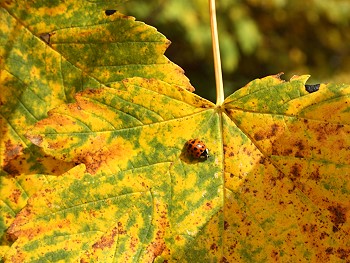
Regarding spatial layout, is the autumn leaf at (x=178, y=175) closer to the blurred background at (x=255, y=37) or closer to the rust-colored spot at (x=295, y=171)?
the rust-colored spot at (x=295, y=171)

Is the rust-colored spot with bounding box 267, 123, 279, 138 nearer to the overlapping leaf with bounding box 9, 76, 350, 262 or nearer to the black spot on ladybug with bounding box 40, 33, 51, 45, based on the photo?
the overlapping leaf with bounding box 9, 76, 350, 262

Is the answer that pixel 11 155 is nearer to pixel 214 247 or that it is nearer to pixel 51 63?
pixel 51 63

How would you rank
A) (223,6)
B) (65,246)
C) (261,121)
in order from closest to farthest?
1. (65,246)
2. (261,121)
3. (223,6)

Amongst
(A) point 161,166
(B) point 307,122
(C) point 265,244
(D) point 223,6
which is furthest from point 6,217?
(D) point 223,6

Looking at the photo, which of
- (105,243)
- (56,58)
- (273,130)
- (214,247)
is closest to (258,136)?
(273,130)

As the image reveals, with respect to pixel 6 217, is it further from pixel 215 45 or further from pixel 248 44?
pixel 248 44
